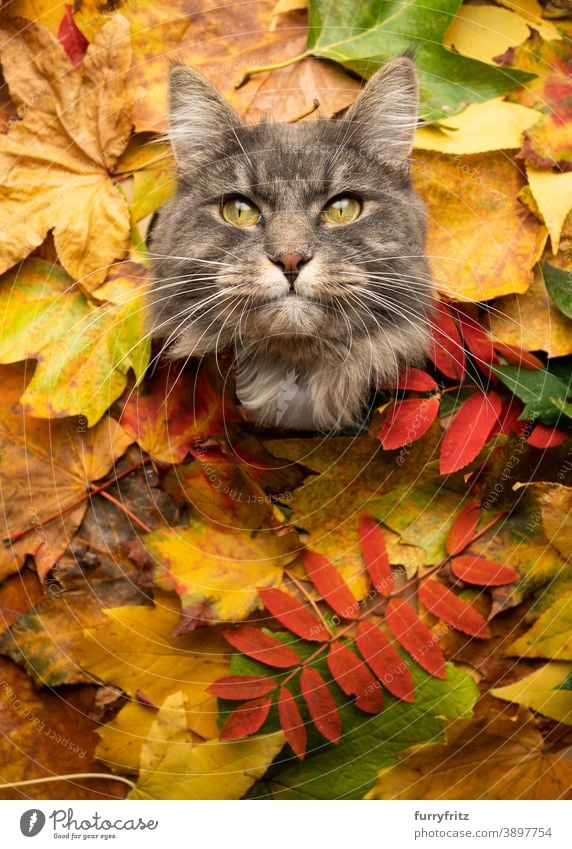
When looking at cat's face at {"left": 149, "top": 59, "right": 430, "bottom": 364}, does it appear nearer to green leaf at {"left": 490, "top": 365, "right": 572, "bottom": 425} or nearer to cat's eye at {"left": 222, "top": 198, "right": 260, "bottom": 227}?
cat's eye at {"left": 222, "top": 198, "right": 260, "bottom": 227}

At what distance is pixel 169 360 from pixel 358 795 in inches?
25.3

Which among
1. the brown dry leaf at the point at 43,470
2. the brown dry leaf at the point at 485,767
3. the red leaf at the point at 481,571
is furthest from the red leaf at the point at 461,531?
the brown dry leaf at the point at 43,470

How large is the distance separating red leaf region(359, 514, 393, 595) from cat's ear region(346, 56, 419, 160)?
0.51 meters

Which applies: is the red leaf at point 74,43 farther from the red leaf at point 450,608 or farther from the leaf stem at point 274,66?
the red leaf at point 450,608

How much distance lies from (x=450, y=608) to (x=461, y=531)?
0.10m

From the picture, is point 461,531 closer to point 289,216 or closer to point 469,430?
point 469,430

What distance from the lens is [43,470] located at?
105cm

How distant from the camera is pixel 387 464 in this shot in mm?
1024

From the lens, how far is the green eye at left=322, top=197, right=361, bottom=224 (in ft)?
3.35

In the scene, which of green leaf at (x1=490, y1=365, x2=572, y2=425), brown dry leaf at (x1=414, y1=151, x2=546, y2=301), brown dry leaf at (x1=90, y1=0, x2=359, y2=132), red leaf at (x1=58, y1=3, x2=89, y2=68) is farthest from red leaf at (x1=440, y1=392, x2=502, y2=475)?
red leaf at (x1=58, y1=3, x2=89, y2=68)
